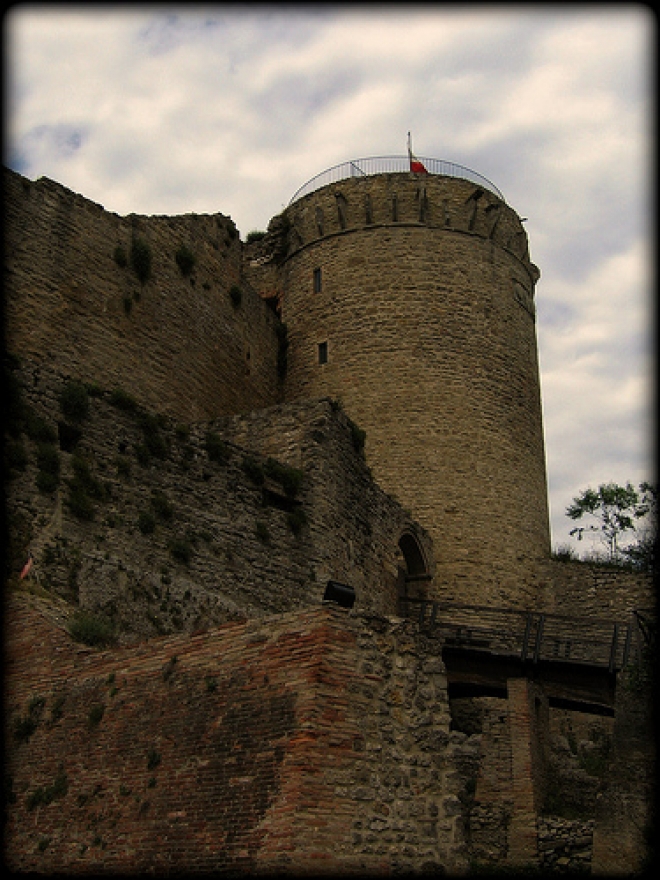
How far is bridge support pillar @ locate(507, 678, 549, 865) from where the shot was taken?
1527cm

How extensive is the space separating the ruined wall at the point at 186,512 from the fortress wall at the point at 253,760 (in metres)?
3.24

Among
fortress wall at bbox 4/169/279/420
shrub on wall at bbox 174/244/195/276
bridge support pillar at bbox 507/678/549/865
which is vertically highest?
shrub on wall at bbox 174/244/195/276

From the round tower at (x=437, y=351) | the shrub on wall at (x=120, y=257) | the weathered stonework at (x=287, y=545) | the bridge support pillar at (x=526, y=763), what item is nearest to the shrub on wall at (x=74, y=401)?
the weathered stonework at (x=287, y=545)

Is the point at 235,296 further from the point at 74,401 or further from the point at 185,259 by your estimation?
the point at 74,401

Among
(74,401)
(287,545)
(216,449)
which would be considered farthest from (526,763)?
(74,401)

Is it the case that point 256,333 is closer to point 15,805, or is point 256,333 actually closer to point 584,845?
point 584,845

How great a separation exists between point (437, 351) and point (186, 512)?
38.8ft

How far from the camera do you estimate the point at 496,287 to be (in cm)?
2800

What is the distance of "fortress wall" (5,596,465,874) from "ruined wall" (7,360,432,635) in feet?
10.6

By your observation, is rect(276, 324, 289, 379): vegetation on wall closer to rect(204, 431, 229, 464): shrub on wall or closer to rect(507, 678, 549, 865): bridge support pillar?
rect(204, 431, 229, 464): shrub on wall

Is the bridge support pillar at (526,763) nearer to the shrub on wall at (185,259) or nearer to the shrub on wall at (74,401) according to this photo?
the shrub on wall at (74,401)

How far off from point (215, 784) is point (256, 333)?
19.0 meters

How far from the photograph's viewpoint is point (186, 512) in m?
16.0

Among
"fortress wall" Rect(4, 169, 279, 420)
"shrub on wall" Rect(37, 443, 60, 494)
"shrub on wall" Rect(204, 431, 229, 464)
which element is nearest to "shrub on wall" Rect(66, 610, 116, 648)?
"shrub on wall" Rect(37, 443, 60, 494)
